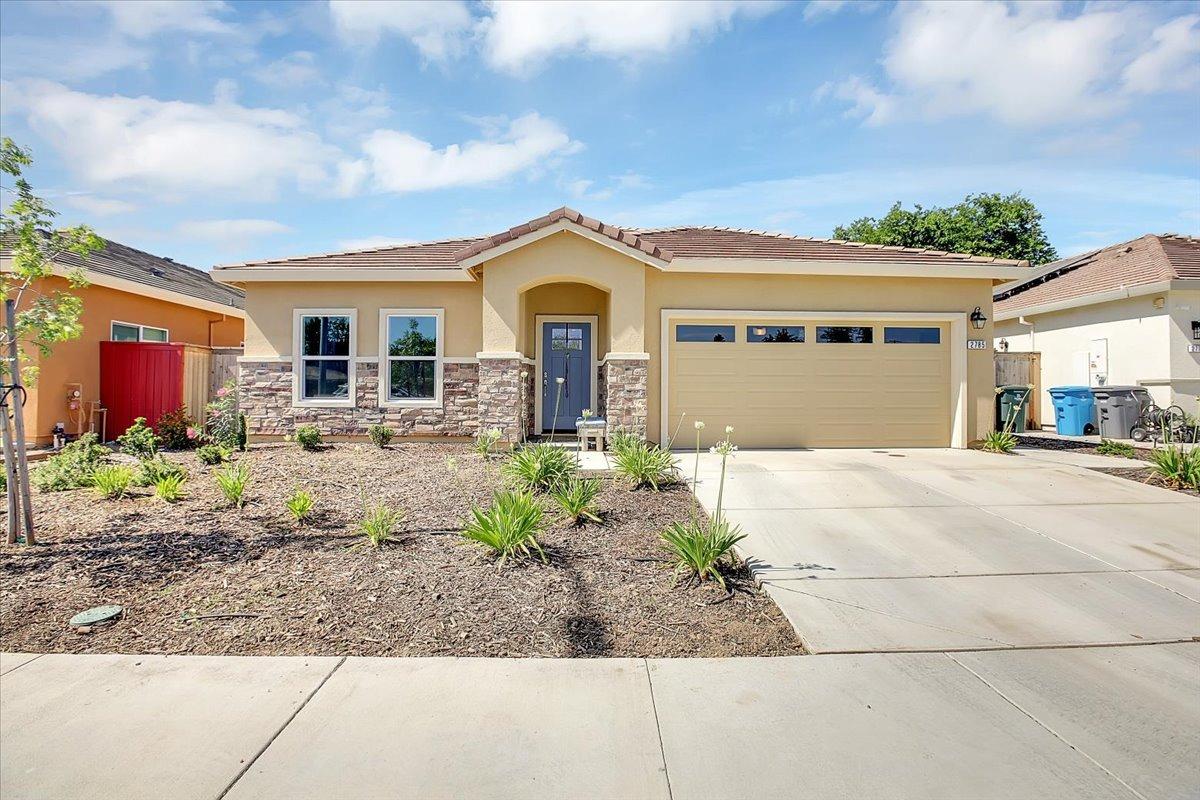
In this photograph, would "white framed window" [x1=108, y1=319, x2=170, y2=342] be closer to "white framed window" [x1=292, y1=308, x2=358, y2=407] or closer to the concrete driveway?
"white framed window" [x1=292, y1=308, x2=358, y2=407]

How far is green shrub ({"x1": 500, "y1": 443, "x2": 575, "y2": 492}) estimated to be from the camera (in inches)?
295

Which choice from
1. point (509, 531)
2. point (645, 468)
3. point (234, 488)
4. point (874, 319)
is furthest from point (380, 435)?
point (874, 319)

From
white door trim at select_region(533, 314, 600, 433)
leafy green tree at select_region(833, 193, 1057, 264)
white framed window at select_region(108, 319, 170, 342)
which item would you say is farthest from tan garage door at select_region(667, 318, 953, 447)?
leafy green tree at select_region(833, 193, 1057, 264)

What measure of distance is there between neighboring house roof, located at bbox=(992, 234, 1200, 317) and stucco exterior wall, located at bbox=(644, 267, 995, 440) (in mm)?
1458

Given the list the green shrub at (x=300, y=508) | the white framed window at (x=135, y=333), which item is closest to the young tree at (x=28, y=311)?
the green shrub at (x=300, y=508)

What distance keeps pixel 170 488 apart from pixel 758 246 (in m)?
10.6

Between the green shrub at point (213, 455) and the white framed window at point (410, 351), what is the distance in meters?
3.30

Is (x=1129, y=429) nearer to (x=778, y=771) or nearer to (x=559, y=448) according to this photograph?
(x=559, y=448)

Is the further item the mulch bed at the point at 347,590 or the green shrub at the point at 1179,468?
the green shrub at the point at 1179,468

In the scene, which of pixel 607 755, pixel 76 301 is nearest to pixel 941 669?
pixel 607 755

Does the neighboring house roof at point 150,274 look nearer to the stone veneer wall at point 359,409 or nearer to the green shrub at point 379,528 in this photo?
the stone veneer wall at point 359,409

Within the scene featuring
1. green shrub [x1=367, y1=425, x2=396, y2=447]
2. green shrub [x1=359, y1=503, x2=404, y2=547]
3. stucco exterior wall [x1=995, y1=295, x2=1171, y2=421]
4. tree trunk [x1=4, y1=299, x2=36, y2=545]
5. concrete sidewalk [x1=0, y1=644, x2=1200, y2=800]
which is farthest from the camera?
stucco exterior wall [x1=995, y1=295, x2=1171, y2=421]

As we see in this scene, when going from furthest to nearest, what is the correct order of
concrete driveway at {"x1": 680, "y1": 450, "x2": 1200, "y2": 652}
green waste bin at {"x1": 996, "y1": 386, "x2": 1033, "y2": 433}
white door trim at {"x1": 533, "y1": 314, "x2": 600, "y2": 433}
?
1. green waste bin at {"x1": 996, "y1": 386, "x2": 1033, "y2": 433}
2. white door trim at {"x1": 533, "y1": 314, "x2": 600, "y2": 433}
3. concrete driveway at {"x1": 680, "y1": 450, "x2": 1200, "y2": 652}

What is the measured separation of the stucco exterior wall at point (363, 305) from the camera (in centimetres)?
1220
